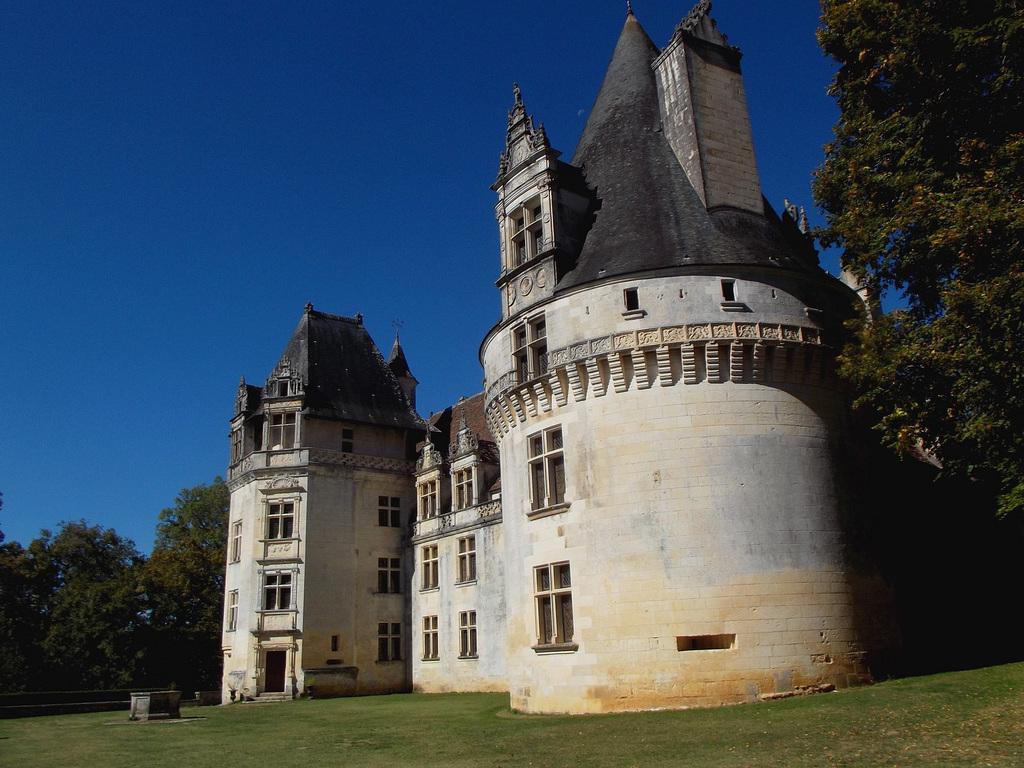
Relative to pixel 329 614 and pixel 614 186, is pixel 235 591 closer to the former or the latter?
pixel 329 614

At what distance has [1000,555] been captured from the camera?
76.4 ft

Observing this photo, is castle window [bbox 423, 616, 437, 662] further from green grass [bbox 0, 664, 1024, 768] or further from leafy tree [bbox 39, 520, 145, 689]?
leafy tree [bbox 39, 520, 145, 689]

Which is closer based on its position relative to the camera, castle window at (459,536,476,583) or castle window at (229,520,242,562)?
castle window at (459,536,476,583)

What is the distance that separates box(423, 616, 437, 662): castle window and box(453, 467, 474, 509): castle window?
4.94 m

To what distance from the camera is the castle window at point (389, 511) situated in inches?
1407

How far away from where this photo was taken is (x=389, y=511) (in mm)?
36031

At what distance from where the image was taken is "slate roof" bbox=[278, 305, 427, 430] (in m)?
35.8

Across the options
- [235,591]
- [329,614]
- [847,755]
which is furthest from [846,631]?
[235,591]

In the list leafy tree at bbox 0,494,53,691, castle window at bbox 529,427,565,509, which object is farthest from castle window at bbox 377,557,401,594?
leafy tree at bbox 0,494,53,691

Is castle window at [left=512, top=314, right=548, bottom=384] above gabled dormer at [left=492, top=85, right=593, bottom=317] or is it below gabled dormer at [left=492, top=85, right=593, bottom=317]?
below

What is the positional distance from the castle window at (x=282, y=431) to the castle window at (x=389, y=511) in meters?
4.60

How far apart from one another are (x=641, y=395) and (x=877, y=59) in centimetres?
794

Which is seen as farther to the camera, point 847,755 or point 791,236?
point 791,236

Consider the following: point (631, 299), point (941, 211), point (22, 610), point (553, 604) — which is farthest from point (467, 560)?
point (22, 610)
